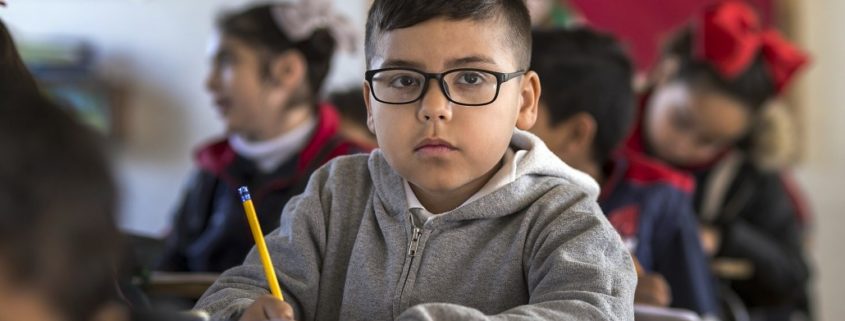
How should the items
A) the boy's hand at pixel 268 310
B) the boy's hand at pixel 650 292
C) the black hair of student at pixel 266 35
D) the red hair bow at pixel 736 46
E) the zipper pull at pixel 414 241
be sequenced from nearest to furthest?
the boy's hand at pixel 268 310 → the zipper pull at pixel 414 241 → the boy's hand at pixel 650 292 → the black hair of student at pixel 266 35 → the red hair bow at pixel 736 46

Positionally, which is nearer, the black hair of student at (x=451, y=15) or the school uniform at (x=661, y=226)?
the black hair of student at (x=451, y=15)

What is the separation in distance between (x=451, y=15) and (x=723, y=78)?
1781 millimetres

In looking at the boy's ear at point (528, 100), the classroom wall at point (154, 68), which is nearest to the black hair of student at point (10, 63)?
the boy's ear at point (528, 100)

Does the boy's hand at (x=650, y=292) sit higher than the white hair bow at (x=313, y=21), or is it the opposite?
the white hair bow at (x=313, y=21)

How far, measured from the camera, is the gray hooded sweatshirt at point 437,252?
33.5 inches

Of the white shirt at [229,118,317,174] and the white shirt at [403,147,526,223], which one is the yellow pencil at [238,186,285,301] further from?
the white shirt at [229,118,317,174]

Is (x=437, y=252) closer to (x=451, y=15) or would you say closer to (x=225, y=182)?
(x=451, y=15)

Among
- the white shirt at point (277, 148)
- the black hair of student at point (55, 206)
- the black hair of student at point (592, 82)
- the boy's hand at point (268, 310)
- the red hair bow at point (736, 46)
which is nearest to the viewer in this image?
the black hair of student at point (55, 206)

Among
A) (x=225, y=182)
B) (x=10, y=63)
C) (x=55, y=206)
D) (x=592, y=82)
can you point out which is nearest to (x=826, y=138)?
(x=592, y=82)

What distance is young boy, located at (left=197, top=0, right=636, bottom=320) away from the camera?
0.87 metres

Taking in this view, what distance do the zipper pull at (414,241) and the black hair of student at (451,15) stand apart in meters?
0.15

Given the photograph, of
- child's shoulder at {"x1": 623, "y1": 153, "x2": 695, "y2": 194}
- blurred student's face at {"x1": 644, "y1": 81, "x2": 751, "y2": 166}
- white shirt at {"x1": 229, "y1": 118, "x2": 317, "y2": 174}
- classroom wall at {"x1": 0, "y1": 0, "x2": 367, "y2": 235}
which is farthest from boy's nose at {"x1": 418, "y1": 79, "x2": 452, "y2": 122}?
classroom wall at {"x1": 0, "y1": 0, "x2": 367, "y2": 235}

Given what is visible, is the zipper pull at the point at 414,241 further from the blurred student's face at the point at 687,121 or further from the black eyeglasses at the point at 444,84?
the blurred student's face at the point at 687,121

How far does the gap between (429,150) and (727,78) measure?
179 centimetres
